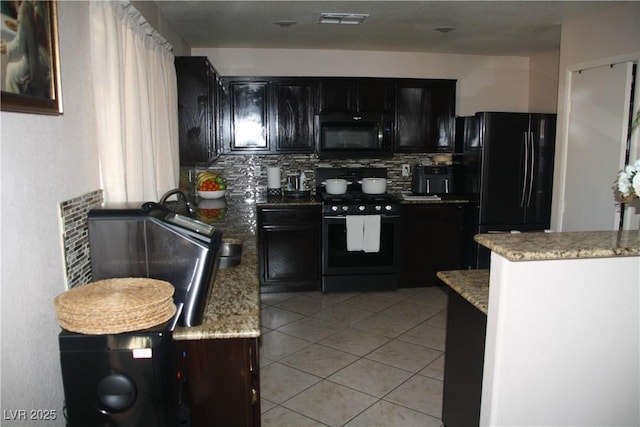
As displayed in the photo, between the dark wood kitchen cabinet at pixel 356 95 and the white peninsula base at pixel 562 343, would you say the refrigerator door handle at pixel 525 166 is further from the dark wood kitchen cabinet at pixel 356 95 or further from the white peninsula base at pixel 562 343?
the white peninsula base at pixel 562 343

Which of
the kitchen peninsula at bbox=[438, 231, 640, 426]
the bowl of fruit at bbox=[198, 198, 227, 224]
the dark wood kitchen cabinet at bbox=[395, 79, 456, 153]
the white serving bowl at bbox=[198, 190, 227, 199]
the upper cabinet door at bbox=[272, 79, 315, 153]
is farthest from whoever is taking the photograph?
the dark wood kitchen cabinet at bbox=[395, 79, 456, 153]

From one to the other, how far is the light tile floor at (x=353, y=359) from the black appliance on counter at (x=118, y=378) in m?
1.42

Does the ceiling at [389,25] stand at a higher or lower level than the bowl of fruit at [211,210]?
higher

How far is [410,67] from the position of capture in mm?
5441

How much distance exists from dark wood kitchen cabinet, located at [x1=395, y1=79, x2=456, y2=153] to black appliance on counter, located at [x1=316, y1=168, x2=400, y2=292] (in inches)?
29.1

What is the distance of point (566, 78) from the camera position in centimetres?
421

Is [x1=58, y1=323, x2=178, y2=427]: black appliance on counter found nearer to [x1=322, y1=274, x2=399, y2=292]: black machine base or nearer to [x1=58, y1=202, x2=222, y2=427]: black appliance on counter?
[x1=58, y1=202, x2=222, y2=427]: black appliance on counter

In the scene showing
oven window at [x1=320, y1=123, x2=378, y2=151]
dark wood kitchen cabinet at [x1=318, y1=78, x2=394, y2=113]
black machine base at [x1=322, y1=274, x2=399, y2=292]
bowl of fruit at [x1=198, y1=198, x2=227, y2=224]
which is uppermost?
dark wood kitchen cabinet at [x1=318, y1=78, x2=394, y2=113]

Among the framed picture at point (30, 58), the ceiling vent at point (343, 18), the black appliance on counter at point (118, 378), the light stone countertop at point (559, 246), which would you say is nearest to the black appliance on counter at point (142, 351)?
the black appliance on counter at point (118, 378)

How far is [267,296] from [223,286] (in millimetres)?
2723

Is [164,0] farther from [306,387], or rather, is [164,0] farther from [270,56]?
[306,387]

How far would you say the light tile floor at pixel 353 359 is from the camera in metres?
2.82

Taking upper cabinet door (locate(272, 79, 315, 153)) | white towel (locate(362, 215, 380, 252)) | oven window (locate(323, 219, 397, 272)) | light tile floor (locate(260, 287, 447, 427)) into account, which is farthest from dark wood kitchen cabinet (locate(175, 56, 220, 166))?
white towel (locate(362, 215, 380, 252))

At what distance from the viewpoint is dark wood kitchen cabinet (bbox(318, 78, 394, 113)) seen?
16.5 ft
